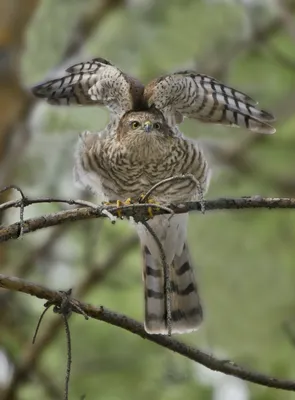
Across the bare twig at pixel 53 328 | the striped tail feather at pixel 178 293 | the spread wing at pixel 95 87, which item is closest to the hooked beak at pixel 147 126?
the spread wing at pixel 95 87

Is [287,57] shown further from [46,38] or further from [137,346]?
[137,346]

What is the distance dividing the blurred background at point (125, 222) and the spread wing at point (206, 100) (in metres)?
1.62

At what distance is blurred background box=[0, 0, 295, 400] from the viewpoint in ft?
18.8

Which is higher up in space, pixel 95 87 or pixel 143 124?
pixel 95 87

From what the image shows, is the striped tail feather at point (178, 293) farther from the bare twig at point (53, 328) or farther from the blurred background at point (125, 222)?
the blurred background at point (125, 222)

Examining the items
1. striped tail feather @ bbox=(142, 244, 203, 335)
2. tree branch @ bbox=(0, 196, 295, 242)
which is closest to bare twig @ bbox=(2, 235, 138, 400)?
striped tail feather @ bbox=(142, 244, 203, 335)

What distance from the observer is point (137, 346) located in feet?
20.3

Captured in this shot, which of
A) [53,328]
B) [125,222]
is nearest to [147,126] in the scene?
[53,328]

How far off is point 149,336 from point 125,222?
11.1 feet

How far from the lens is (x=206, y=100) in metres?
3.79

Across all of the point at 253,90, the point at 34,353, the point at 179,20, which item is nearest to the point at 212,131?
the point at 253,90

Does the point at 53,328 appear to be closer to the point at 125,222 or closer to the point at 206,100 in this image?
the point at 125,222

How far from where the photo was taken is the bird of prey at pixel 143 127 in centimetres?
378

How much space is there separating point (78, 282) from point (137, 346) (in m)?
0.71
